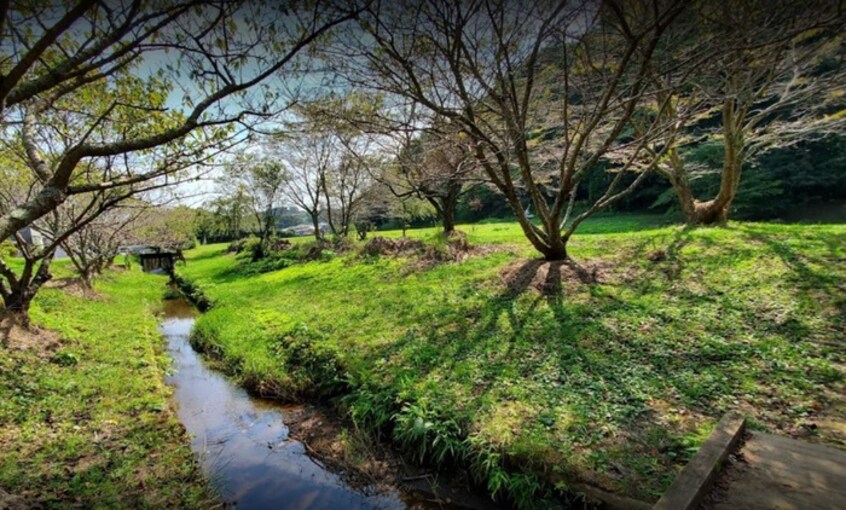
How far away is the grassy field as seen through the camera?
4238 mm

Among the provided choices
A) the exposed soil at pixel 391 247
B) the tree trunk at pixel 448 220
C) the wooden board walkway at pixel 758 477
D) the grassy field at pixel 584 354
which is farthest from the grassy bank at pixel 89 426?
the tree trunk at pixel 448 220

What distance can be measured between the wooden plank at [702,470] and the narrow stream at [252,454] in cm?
275

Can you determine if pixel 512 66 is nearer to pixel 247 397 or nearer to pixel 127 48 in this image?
pixel 127 48

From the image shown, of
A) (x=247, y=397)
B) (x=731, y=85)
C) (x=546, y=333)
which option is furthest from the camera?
(x=731, y=85)

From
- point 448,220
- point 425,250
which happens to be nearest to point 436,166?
point 425,250

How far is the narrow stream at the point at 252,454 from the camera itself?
4590 mm

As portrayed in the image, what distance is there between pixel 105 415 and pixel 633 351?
7445 millimetres

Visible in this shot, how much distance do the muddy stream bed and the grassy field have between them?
536 millimetres

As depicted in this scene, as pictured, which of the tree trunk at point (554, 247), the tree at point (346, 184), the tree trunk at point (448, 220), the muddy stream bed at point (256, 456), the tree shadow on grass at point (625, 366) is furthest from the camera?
the tree at point (346, 184)

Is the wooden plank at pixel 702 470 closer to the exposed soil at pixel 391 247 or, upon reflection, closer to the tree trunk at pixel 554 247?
the tree trunk at pixel 554 247

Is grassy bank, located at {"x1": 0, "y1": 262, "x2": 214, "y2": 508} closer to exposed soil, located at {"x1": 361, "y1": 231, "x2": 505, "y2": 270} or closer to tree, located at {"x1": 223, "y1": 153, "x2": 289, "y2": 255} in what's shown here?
exposed soil, located at {"x1": 361, "y1": 231, "x2": 505, "y2": 270}

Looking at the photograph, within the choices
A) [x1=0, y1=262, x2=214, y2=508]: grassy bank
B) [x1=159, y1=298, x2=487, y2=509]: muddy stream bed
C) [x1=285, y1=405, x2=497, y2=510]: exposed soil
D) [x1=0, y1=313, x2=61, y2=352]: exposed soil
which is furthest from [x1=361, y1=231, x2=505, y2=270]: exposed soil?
[x1=0, y1=313, x2=61, y2=352]: exposed soil

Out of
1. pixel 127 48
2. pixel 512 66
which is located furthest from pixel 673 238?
pixel 127 48

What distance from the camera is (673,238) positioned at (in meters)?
10.2
